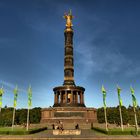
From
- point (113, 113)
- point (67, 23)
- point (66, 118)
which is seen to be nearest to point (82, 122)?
point (66, 118)

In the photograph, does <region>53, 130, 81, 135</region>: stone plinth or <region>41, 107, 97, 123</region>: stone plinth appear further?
<region>41, 107, 97, 123</region>: stone plinth

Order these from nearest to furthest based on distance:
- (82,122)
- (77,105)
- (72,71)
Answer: (82,122)
(77,105)
(72,71)

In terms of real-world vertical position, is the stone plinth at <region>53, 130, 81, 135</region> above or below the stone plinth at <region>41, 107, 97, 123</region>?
below

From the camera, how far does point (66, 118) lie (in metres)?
54.4

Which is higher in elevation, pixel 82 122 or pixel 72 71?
pixel 72 71

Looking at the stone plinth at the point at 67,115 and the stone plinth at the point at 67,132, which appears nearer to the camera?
the stone plinth at the point at 67,132

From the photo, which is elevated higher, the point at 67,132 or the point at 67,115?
the point at 67,115

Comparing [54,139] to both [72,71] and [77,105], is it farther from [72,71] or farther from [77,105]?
[72,71]

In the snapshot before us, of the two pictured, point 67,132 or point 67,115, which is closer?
point 67,132

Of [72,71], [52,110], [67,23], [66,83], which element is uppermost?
[67,23]

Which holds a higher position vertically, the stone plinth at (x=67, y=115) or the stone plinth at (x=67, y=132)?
the stone plinth at (x=67, y=115)

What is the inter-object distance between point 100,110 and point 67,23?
54620mm

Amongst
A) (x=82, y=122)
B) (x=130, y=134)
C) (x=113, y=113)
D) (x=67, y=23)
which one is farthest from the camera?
(x=113, y=113)

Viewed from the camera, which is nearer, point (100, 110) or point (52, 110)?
point (52, 110)
